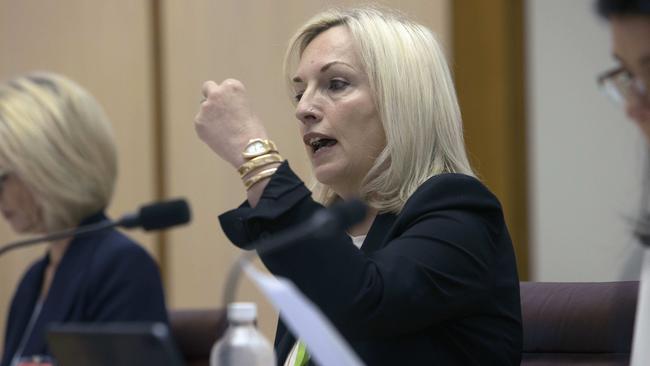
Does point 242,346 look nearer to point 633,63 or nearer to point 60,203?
point 633,63

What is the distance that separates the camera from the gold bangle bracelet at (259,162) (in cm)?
174

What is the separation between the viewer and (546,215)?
3324 mm

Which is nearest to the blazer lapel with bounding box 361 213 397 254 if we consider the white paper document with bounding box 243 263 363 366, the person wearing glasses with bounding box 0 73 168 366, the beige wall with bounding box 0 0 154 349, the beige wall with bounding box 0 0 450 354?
the person wearing glasses with bounding box 0 73 168 366

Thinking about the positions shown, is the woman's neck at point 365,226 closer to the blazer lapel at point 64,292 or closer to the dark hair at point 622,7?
the blazer lapel at point 64,292

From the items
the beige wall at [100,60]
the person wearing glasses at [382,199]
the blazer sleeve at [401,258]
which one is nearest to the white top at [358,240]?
the person wearing glasses at [382,199]

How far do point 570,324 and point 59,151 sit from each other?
3.05 feet

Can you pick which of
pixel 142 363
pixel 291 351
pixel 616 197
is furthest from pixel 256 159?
pixel 616 197

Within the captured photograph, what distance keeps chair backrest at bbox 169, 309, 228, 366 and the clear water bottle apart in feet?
4.32

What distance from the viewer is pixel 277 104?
4.12 m

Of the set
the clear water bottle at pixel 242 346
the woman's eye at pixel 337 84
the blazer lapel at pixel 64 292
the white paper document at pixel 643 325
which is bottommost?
the blazer lapel at pixel 64 292

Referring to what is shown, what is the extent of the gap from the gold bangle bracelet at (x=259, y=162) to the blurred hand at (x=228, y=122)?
0.03 m

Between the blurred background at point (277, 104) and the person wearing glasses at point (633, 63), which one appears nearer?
the person wearing glasses at point (633, 63)

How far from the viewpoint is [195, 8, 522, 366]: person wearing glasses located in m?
1.68

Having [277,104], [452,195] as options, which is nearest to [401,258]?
[452,195]
